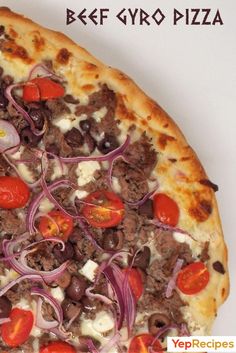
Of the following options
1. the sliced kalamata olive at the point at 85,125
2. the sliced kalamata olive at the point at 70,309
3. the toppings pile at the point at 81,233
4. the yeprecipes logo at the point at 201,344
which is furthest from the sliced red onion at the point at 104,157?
the yeprecipes logo at the point at 201,344

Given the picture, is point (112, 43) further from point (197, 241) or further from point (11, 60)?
point (197, 241)

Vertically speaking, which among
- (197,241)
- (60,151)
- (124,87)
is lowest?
(197,241)

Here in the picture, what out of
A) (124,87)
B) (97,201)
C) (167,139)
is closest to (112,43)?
(124,87)

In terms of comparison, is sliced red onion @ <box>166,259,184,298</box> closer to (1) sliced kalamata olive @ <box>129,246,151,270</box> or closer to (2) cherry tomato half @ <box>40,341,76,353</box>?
(1) sliced kalamata olive @ <box>129,246,151,270</box>

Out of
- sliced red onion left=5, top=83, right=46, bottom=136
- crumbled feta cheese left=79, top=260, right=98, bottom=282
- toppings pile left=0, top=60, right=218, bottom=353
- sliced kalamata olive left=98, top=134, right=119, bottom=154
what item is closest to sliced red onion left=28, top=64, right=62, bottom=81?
toppings pile left=0, top=60, right=218, bottom=353

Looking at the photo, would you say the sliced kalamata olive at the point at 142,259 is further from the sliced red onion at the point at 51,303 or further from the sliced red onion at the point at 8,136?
the sliced red onion at the point at 8,136

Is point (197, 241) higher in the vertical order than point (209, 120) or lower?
lower
